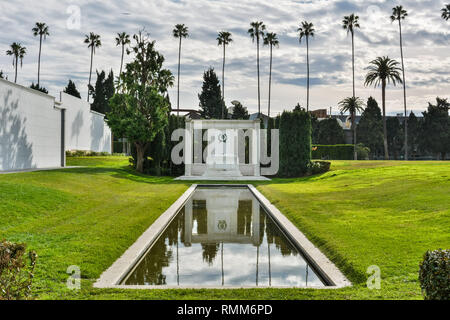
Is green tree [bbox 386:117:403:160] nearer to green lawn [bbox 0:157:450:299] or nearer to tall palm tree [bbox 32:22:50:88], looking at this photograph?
green lawn [bbox 0:157:450:299]

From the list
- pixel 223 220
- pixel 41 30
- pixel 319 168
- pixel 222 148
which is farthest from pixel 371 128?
pixel 223 220

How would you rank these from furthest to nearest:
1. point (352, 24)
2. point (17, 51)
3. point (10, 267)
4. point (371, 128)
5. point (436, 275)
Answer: point (17, 51)
point (371, 128)
point (352, 24)
point (10, 267)
point (436, 275)

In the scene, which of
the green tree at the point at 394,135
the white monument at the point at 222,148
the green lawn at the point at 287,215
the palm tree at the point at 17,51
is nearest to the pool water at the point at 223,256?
the green lawn at the point at 287,215

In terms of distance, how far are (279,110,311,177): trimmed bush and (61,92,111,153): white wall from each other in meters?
18.9

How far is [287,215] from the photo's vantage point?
12633 millimetres

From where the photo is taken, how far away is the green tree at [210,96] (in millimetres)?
61897

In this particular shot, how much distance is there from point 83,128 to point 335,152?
3164cm

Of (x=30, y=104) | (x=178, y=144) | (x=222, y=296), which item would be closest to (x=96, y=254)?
(x=222, y=296)

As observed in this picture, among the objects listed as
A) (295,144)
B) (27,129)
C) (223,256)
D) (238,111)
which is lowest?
(223,256)

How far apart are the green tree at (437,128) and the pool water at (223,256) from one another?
2055 inches

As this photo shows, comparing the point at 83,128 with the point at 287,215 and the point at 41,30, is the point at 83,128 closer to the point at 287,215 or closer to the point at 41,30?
the point at 41,30

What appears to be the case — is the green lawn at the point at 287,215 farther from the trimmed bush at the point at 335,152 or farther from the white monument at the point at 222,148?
the trimmed bush at the point at 335,152

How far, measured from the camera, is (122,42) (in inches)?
2346
